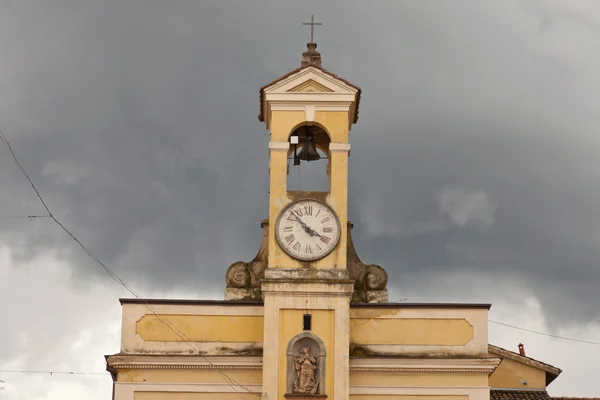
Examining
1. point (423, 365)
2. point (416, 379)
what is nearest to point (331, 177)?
point (423, 365)

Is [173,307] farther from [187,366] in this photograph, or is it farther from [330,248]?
[330,248]

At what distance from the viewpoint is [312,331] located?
33.4m

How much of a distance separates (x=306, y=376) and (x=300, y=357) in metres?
0.45

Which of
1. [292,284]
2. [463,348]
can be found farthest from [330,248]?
[463,348]

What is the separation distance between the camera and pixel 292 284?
33562 mm

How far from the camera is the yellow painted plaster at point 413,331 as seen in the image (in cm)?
3438

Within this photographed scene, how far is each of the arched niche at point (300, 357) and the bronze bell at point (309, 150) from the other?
15.9 ft

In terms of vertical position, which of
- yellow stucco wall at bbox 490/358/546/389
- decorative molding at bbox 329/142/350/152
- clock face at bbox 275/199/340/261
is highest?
decorative molding at bbox 329/142/350/152

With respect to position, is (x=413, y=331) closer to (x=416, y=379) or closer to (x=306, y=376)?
(x=416, y=379)

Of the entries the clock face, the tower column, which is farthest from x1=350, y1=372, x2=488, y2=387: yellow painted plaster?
the clock face

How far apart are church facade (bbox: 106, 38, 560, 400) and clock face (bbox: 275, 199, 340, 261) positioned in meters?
0.02

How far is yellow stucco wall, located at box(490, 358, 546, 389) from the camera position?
39.0 metres

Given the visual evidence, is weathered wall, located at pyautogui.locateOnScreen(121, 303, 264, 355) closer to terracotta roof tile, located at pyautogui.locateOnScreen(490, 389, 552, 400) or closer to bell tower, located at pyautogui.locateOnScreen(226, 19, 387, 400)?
bell tower, located at pyautogui.locateOnScreen(226, 19, 387, 400)

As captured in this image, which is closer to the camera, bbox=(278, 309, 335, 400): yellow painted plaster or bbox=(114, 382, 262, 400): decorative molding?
bbox=(278, 309, 335, 400): yellow painted plaster
